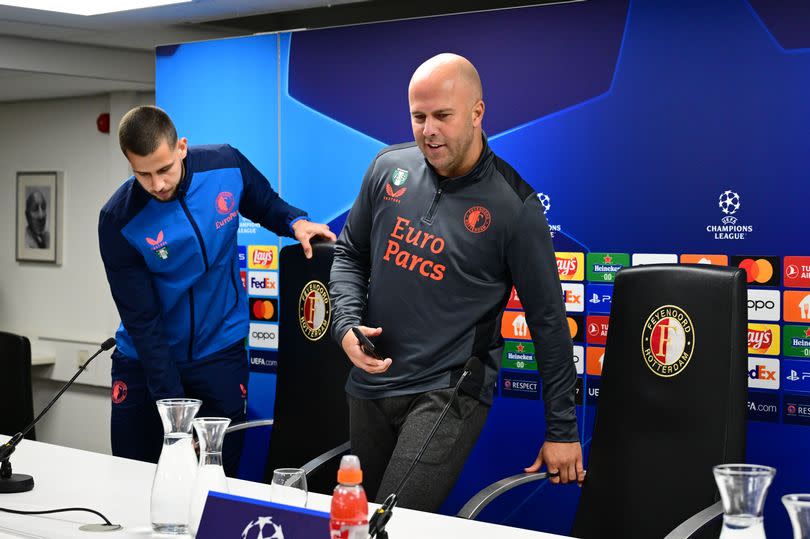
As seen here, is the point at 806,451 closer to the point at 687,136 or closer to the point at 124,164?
the point at 687,136

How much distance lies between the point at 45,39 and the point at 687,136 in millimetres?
3259

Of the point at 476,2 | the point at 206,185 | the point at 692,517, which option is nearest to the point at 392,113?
the point at 476,2

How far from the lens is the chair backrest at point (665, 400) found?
7.64ft

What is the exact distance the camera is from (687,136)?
3266 mm

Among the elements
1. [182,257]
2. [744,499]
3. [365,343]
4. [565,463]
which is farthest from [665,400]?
[182,257]

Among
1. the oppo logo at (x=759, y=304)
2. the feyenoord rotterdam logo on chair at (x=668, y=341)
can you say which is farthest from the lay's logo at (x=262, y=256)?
the feyenoord rotterdam logo on chair at (x=668, y=341)

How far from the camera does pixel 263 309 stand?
14.4ft

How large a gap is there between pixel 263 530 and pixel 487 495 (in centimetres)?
93

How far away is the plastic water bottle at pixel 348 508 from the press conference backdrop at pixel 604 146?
5.90 ft

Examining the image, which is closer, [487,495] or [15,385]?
[487,495]

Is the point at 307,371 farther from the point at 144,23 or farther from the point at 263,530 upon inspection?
the point at 144,23

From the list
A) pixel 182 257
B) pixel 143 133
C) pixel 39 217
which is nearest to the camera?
pixel 143 133

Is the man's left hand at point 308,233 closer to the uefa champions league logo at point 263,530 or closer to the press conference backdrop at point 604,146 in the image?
the press conference backdrop at point 604,146

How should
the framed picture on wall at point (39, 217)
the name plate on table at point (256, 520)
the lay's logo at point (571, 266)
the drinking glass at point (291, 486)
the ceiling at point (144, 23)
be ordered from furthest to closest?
the framed picture on wall at point (39, 217) → the ceiling at point (144, 23) → the lay's logo at point (571, 266) → the drinking glass at point (291, 486) → the name plate on table at point (256, 520)
